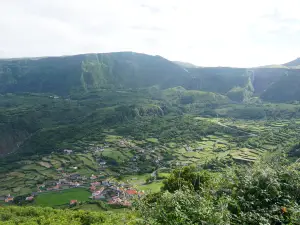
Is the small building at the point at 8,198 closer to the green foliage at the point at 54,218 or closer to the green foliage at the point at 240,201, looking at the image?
the green foliage at the point at 54,218

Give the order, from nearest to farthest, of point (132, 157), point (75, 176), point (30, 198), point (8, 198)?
point (30, 198) < point (8, 198) < point (75, 176) < point (132, 157)

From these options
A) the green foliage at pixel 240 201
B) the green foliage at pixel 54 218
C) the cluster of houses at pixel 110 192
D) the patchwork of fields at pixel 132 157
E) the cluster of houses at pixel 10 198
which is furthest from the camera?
the patchwork of fields at pixel 132 157

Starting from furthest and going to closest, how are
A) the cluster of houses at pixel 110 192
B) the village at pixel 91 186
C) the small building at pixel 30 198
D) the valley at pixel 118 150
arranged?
the small building at pixel 30 198 → the valley at pixel 118 150 → the village at pixel 91 186 → the cluster of houses at pixel 110 192

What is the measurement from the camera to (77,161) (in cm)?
9556

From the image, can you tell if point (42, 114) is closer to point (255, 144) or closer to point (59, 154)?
point (59, 154)

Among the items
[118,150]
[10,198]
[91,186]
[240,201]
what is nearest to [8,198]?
[10,198]

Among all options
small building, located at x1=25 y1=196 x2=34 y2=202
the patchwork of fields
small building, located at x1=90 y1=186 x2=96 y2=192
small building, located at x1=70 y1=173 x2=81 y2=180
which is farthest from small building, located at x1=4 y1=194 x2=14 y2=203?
small building, located at x1=90 y1=186 x2=96 y2=192

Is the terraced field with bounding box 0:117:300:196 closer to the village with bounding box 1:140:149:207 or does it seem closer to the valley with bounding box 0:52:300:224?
the valley with bounding box 0:52:300:224

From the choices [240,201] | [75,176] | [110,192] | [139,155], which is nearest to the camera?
[240,201]

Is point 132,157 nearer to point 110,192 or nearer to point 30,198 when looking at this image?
point 110,192

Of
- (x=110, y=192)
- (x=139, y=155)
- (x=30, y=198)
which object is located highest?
(x=110, y=192)

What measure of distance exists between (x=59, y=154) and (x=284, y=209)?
10583 centimetres

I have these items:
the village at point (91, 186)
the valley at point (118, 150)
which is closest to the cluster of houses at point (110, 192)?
the village at point (91, 186)

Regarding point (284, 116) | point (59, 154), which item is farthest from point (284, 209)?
point (284, 116)
